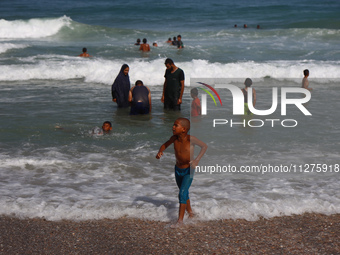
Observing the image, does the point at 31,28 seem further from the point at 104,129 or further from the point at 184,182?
the point at 184,182

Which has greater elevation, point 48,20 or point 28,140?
point 48,20

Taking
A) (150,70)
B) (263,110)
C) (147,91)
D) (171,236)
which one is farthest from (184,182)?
(150,70)

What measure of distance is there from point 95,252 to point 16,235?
1.07m

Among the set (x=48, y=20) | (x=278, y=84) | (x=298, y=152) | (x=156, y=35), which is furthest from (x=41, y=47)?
(x=298, y=152)

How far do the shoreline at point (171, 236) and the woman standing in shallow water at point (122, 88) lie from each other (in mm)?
6111

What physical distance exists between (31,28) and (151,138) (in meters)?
26.2

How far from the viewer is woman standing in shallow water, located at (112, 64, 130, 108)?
11.7 meters

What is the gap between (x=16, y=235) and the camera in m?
5.62

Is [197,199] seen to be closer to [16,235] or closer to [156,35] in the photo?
[16,235]

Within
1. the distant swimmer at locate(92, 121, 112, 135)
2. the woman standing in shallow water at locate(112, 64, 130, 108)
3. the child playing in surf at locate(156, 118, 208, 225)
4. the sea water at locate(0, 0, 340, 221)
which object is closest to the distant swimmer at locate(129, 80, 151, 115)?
the sea water at locate(0, 0, 340, 221)

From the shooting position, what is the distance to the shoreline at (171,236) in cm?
529

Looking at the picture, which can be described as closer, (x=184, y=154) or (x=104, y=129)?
(x=184, y=154)

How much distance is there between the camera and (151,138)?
9.92 meters

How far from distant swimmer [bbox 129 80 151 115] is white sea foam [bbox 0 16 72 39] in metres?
21.7
